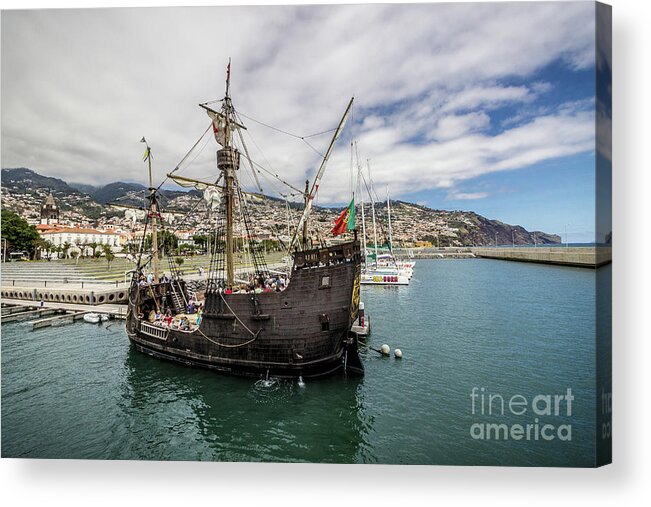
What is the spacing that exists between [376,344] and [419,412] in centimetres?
505

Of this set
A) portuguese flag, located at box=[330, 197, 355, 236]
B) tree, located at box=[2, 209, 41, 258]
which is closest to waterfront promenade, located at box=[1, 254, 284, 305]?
tree, located at box=[2, 209, 41, 258]

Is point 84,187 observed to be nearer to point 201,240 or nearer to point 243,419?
point 243,419

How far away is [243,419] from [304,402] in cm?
135

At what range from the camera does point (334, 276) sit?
7.30m

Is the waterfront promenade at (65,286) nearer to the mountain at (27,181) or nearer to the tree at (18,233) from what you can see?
the tree at (18,233)

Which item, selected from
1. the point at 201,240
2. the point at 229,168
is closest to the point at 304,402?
the point at 229,168

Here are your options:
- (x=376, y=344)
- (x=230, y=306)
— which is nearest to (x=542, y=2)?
(x=230, y=306)

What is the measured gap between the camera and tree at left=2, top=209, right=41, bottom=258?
616 centimetres

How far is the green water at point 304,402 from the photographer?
497 cm

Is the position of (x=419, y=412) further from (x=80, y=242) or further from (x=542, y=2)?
(x=80, y=242)

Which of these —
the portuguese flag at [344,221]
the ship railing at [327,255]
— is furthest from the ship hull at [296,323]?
the portuguese flag at [344,221]

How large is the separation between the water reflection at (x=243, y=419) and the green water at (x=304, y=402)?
3cm

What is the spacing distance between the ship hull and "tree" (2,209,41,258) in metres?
4.24

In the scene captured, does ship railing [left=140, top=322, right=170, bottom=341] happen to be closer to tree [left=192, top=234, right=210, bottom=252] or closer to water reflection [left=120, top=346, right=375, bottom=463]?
water reflection [left=120, top=346, right=375, bottom=463]
